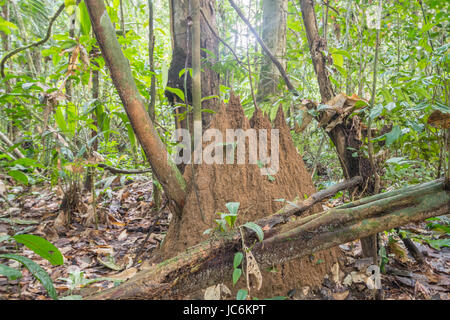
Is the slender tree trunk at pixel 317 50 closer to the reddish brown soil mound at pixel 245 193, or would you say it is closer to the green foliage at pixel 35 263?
the reddish brown soil mound at pixel 245 193

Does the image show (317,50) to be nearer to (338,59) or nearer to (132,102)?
(338,59)

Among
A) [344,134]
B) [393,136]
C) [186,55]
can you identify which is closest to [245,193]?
[344,134]

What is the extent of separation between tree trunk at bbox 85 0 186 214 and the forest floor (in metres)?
0.43

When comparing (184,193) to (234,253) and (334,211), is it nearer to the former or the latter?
(234,253)

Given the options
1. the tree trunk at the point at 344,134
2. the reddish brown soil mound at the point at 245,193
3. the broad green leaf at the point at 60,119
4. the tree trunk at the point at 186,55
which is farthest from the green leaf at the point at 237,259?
the broad green leaf at the point at 60,119

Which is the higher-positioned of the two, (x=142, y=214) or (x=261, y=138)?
(x=261, y=138)

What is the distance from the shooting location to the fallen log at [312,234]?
4.37 ft

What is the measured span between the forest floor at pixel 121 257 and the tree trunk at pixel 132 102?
1.41 feet

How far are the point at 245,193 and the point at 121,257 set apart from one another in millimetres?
1192

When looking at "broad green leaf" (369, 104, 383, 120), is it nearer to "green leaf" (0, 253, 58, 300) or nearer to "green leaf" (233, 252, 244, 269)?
"green leaf" (233, 252, 244, 269)

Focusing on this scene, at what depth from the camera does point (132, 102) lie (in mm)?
1606

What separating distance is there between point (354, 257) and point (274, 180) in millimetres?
789
